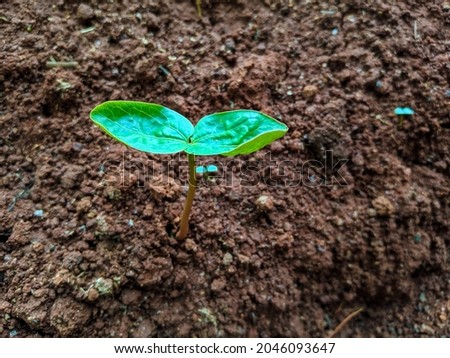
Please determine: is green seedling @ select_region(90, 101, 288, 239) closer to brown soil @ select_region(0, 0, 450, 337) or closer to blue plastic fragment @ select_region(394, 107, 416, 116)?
brown soil @ select_region(0, 0, 450, 337)

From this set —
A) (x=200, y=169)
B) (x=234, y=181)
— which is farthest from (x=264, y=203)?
(x=200, y=169)

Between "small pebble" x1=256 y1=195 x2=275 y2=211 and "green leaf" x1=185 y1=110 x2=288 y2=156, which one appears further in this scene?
"small pebble" x1=256 y1=195 x2=275 y2=211

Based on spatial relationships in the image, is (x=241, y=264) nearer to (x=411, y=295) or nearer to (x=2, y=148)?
(x=411, y=295)

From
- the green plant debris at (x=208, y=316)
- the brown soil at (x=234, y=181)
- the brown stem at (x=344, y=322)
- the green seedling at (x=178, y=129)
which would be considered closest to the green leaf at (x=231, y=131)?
the green seedling at (x=178, y=129)

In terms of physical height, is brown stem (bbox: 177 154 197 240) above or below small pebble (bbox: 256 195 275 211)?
above

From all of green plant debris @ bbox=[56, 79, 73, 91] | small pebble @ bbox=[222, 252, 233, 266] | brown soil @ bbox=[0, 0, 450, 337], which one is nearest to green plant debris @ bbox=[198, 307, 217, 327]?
brown soil @ bbox=[0, 0, 450, 337]

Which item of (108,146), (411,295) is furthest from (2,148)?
(411,295)
